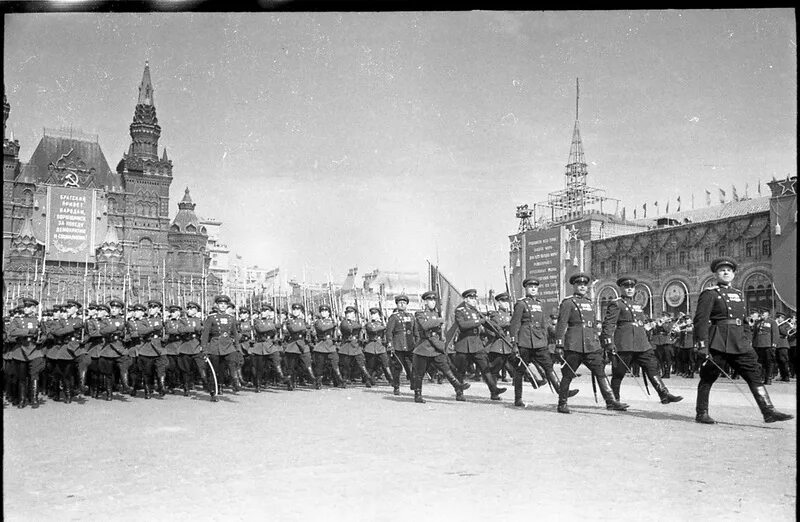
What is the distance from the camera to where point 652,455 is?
6.02 m

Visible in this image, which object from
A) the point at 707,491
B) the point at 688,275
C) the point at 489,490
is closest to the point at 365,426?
the point at 489,490

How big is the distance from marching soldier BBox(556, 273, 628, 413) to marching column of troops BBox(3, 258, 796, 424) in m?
0.01

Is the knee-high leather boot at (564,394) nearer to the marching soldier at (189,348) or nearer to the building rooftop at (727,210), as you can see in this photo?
the marching soldier at (189,348)

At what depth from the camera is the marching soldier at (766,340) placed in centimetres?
1420

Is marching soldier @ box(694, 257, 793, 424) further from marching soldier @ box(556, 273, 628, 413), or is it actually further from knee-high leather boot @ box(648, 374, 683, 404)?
marching soldier @ box(556, 273, 628, 413)

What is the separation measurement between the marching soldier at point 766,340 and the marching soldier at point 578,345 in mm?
6546

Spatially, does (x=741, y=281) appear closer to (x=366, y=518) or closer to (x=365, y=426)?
(x=365, y=426)

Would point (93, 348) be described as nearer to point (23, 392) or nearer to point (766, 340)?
point (23, 392)

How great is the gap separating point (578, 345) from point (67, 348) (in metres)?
7.92

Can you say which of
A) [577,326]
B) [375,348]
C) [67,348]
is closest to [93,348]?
[67,348]

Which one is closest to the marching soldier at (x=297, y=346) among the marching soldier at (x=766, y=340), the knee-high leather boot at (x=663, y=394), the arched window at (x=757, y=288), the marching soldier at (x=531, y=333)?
the marching soldier at (x=531, y=333)

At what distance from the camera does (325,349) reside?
44.2 feet

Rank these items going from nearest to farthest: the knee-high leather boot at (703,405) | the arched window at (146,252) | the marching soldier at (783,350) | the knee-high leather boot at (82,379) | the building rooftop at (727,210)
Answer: the knee-high leather boot at (703,405) < the knee-high leather boot at (82,379) < the marching soldier at (783,350) < the building rooftop at (727,210) < the arched window at (146,252)

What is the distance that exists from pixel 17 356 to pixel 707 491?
31.4 ft
